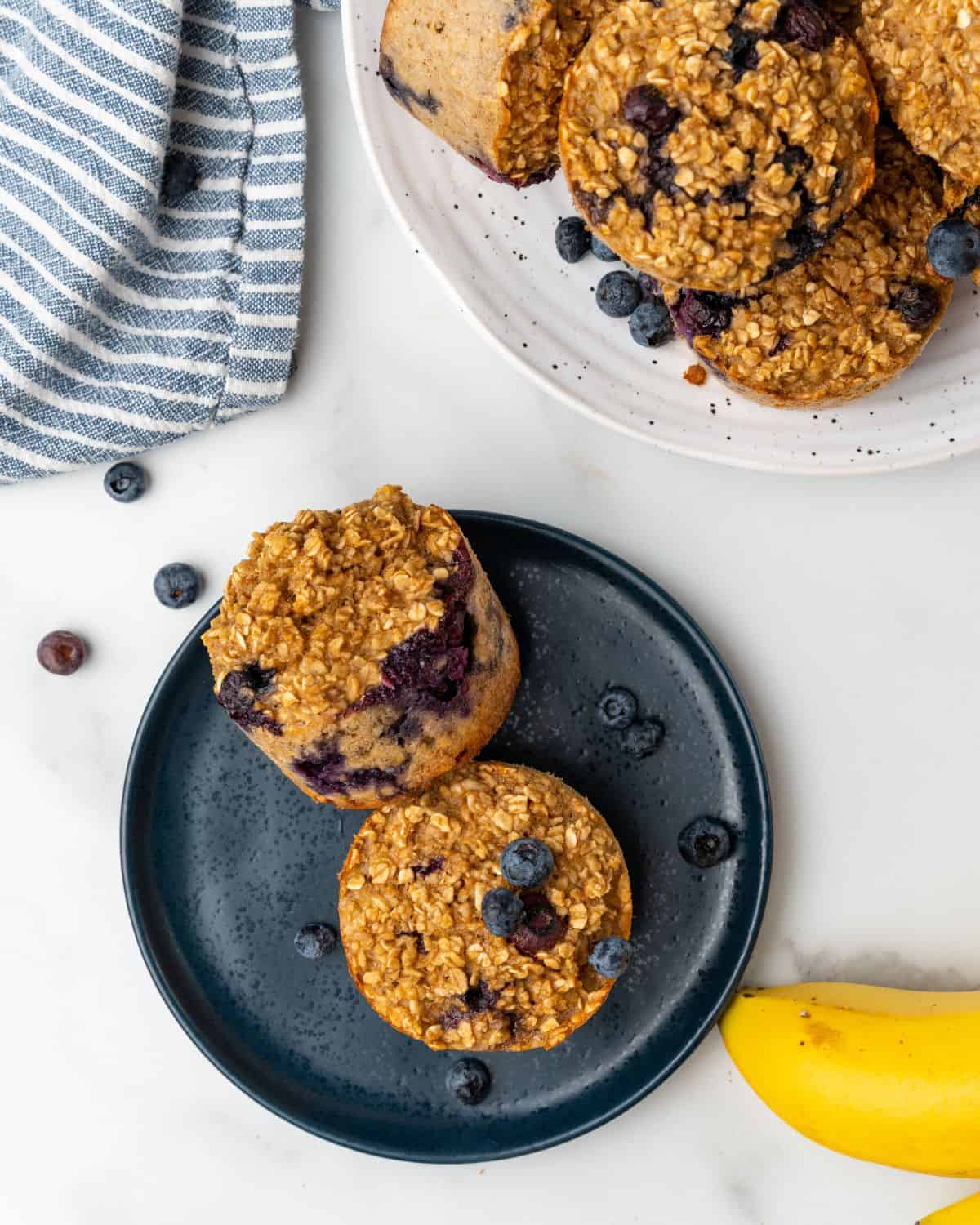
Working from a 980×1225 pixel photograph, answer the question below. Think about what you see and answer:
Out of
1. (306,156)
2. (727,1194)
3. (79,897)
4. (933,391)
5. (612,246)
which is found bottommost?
(79,897)

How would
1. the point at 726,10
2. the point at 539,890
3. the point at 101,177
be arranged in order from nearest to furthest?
the point at 726,10, the point at 539,890, the point at 101,177

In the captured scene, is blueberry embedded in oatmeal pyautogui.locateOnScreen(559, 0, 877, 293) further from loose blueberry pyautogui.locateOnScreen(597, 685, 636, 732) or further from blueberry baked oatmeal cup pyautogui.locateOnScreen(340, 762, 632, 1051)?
blueberry baked oatmeal cup pyautogui.locateOnScreen(340, 762, 632, 1051)

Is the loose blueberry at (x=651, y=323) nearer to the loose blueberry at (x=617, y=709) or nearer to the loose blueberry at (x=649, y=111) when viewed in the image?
the loose blueberry at (x=649, y=111)

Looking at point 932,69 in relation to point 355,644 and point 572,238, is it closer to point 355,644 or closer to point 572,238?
point 572,238

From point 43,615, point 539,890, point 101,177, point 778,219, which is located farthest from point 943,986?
point 101,177

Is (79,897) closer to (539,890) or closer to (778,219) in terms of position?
(539,890)

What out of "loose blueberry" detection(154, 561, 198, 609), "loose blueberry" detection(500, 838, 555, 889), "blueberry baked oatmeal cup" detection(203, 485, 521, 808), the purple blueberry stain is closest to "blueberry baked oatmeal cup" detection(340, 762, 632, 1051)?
"loose blueberry" detection(500, 838, 555, 889)

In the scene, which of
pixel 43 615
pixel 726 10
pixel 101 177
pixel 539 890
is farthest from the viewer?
pixel 43 615
